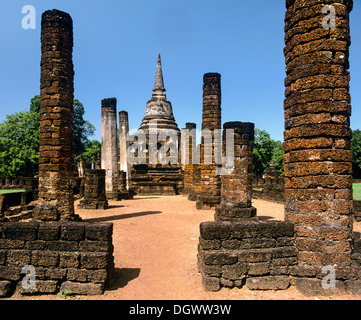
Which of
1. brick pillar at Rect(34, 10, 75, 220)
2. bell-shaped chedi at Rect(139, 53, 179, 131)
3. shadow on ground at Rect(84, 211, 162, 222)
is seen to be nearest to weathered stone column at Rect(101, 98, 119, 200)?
shadow on ground at Rect(84, 211, 162, 222)

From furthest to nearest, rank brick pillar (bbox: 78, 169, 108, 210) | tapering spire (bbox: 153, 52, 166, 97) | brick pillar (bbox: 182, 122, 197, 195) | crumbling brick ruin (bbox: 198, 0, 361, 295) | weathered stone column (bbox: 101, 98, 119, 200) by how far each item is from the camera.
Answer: tapering spire (bbox: 153, 52, 166, 97), brick pillar (bbox: 182, 122, 197, 195), weathered stone column (bbox: 101, 98, 119, 200), brick pillar (bbox: 78, 169, 108, 210), crumbling brick ruin (bbox: 198, 0, 361, 295)

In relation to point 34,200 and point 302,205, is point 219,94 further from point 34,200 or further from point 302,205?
point 34,200

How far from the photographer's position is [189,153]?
19.6 metres

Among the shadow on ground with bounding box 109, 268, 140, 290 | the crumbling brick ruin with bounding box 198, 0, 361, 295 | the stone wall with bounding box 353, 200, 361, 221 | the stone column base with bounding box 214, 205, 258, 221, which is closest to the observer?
the crumbling brick ruin with bounding box 198, 0, 361, 295

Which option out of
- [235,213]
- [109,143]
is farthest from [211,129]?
[109,143]

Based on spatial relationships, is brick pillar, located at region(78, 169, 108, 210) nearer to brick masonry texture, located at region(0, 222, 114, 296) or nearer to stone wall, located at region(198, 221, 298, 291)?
brick masonry texture, located at region(0, 222, 114, 296)

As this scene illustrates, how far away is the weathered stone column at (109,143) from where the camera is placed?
17766mm

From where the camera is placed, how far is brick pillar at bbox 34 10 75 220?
28.4 ft

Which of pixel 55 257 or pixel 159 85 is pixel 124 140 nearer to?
pixel 159 85

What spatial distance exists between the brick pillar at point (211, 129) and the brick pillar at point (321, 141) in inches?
316

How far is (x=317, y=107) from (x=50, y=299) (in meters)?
5.43

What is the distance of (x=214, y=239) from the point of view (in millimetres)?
4770

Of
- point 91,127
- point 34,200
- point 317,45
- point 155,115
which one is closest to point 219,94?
point 317,45

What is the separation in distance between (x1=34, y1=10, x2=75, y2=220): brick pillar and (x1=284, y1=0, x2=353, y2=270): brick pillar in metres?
6.95
